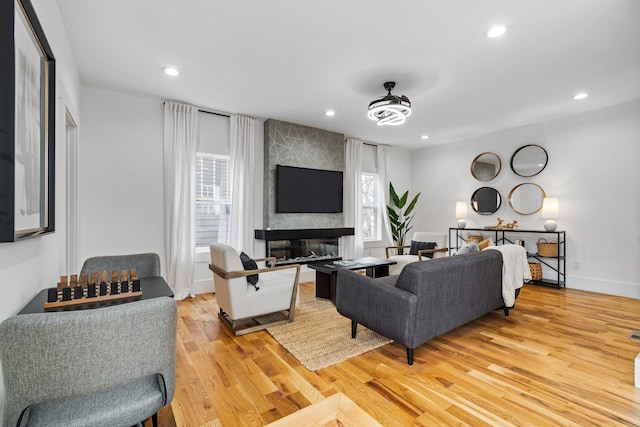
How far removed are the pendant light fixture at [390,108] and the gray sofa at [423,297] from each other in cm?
165

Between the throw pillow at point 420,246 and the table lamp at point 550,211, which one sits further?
the throw pillow at point 420,246

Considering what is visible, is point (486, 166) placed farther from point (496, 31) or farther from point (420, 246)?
point (496, 31)

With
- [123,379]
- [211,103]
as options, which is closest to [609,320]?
[123,379]

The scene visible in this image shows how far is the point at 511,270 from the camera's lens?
331cm

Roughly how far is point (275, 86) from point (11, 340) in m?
3.33

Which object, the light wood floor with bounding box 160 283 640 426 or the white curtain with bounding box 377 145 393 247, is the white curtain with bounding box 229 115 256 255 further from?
the white curtain with bounding box 377 145 393 247

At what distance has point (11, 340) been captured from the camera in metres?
0.96

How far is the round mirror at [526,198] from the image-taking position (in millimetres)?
5163

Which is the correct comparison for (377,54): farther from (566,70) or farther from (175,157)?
(175,157)

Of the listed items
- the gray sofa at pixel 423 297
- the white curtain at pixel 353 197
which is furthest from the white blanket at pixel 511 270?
the white curtain at pixel 353 197

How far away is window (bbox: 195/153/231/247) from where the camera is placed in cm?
452

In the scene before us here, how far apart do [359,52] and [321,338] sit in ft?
8.87

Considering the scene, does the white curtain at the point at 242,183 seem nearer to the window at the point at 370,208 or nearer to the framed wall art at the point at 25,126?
the window at the point at 370,208

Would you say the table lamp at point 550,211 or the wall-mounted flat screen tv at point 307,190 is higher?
the wall-mounted flat screen tv at point 307,190
